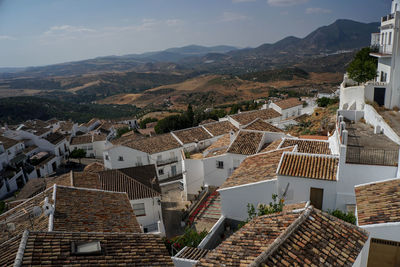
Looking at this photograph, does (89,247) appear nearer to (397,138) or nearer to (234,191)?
(234,191)

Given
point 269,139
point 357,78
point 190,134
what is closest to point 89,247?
point 269,139

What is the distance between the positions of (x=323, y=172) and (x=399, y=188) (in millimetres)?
3705

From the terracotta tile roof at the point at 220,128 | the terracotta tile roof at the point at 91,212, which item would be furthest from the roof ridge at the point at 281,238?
the terracotta tile roof at the point at 220,128

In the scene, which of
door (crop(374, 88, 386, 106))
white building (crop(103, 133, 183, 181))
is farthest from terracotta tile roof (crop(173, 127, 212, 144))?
door (crop(374, 88, 386, 106))

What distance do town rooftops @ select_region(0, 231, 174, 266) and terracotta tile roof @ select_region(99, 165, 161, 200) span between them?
11.8m

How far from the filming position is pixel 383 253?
9.14 metres

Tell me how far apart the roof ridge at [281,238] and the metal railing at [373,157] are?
22.1ft

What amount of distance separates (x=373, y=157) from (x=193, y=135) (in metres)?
26.0

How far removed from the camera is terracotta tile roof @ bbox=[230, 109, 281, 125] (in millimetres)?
40094

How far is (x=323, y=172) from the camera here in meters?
14.3

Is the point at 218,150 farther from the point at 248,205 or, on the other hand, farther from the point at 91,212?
the point at 91,212

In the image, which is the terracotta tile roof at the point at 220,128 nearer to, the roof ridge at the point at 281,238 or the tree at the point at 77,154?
the tree at the point at 77,154

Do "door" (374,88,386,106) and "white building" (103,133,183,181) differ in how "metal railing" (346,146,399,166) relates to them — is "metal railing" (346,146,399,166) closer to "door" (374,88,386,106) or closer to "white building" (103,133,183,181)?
"door" (374,88,386,106)

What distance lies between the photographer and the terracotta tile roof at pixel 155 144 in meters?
34.7
